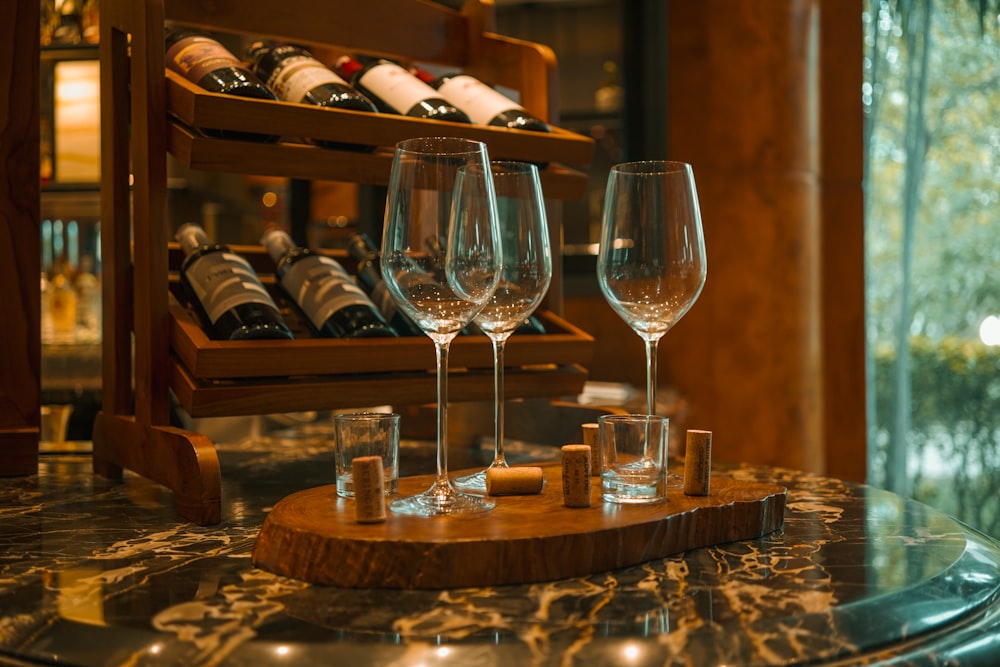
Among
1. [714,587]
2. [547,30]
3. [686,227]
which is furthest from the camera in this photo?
[547,30]

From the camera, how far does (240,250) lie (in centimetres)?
141

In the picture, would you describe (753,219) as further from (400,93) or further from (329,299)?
(329,299)

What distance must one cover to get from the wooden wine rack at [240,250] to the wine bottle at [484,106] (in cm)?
3

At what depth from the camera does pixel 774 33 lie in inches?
129

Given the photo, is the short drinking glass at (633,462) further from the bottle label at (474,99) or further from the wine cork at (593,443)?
the bottle label at (474,99)

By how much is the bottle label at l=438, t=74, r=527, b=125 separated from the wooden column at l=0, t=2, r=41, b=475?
20.8 inches

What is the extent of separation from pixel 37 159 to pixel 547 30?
3834 millimetres

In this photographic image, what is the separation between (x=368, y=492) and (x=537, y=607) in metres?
0.17

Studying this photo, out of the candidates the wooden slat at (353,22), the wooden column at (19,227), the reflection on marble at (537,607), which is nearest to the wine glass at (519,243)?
the reflection on marble at (537,607)

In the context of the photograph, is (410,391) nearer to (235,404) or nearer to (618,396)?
(235,404)

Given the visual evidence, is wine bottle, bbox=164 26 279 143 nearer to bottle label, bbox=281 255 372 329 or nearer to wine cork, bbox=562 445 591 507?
bottle label, bbox=281 255 372 329

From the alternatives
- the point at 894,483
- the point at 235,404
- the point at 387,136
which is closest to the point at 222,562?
the point at 235,404

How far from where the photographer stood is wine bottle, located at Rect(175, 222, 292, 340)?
1111mm

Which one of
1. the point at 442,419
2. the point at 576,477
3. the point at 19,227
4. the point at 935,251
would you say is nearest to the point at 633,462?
the point at 576,477
